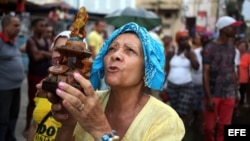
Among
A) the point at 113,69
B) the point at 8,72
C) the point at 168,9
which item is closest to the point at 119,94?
the point at 113,69

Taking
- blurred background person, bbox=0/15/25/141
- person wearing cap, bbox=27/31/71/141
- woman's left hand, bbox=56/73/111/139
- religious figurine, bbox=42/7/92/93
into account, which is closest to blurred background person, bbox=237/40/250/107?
blurred background person, bbox=0/15/25/141

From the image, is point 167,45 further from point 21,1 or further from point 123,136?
point 123,136

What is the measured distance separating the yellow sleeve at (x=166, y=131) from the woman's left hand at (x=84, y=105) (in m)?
0.24

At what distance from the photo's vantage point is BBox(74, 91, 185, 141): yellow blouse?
1896mm

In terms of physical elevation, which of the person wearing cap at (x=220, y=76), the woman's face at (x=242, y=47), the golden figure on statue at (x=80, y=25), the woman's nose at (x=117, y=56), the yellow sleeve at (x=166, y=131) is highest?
the golden figure on statue at (x=80, y=25)

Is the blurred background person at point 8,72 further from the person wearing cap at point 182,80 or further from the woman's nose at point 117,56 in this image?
the woman's nose at point 117,56

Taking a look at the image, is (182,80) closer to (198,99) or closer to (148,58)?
(198,99)

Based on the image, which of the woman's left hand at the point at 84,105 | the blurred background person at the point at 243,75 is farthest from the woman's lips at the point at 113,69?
the blurred background person at the point at 243,75

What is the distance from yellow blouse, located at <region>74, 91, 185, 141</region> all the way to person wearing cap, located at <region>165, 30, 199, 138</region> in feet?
14.1

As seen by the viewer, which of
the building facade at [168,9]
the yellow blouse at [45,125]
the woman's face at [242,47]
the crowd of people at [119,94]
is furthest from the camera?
the building facade at [168,9]

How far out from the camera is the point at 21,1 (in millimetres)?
6691

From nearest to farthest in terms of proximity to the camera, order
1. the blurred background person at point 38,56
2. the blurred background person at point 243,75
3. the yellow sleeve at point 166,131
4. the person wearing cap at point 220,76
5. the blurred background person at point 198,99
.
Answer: the yellow sleeve at point 166,131 → the person wearing cap at point 220,76 → the blurred background person at point 38,56 → the blurred background person at point 198,99 → the blurred background person at point 243,75

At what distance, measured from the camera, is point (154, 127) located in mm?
1919

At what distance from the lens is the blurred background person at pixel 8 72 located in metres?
5.00
